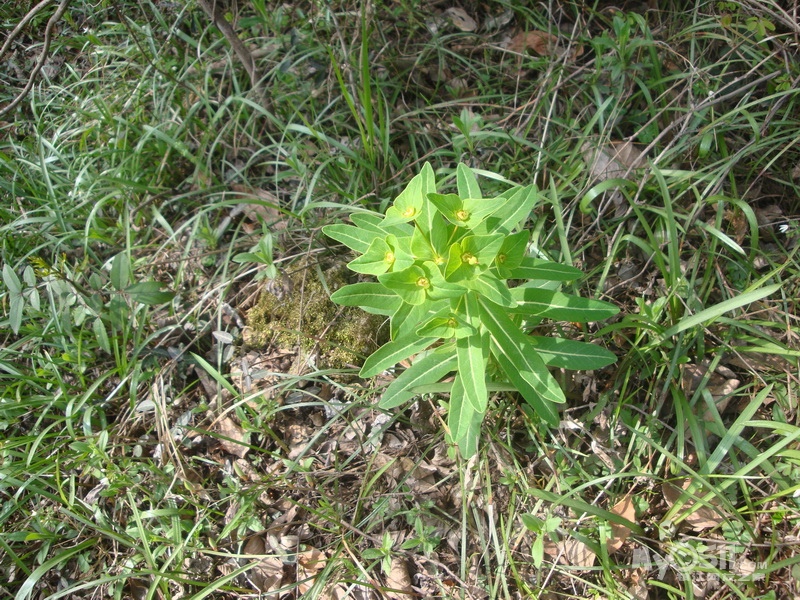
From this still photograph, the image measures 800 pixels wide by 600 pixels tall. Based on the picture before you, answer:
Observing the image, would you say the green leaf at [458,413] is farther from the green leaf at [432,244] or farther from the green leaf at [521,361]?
the green leaf at [432,244]

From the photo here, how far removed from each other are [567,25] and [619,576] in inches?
112

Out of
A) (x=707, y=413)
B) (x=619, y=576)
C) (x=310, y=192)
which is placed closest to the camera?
(x=619, y=576)

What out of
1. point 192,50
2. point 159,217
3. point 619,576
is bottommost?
point 619,576

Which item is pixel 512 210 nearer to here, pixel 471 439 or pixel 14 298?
pixel 471 439

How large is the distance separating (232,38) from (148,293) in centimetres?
143

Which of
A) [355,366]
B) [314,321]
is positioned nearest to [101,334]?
[314,321]

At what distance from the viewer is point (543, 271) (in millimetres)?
1970

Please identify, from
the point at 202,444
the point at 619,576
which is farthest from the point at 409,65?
the point at 619,576

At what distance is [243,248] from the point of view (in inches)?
121

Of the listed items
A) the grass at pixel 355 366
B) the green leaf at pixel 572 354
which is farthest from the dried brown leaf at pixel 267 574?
the green leaf at pixel 572 354

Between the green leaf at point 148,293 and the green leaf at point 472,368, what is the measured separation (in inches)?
62.4

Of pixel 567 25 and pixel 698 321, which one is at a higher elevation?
pixel 567 25

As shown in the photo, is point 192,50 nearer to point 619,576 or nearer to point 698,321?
point 698,321

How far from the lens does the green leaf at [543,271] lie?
77.2 inches
